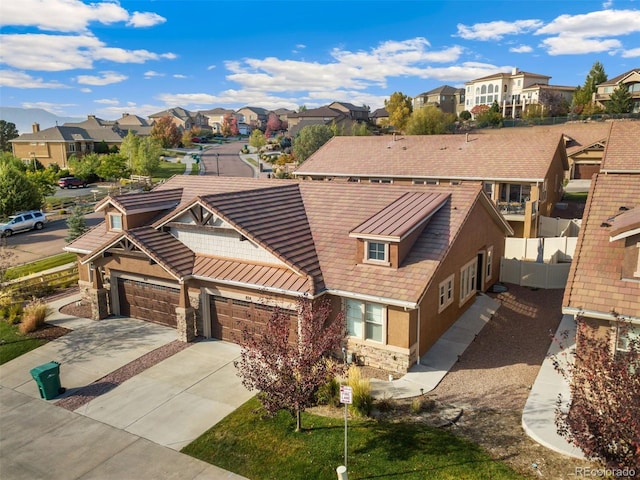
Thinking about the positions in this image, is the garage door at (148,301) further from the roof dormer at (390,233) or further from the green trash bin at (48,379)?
the roof dormer at (390,233)

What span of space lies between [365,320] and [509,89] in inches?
4077

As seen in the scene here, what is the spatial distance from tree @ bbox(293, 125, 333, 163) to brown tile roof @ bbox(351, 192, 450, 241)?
2115 inches

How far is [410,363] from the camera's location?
15984mm

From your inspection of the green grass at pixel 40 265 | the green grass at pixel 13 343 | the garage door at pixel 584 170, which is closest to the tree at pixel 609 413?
the green grass at pixel 13 343

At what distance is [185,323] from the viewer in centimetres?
1864

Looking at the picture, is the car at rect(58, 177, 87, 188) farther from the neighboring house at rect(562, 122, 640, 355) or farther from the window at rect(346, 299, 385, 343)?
the neighboring house at rect(562, 122, 640, 355)

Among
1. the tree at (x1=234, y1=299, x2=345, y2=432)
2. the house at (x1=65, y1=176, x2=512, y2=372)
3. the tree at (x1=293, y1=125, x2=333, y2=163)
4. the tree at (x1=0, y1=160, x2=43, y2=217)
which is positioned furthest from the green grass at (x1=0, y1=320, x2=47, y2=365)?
the tree at (x1=293, y1=125, x2=333, y2=163)

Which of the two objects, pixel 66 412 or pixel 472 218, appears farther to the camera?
pixel 472 218

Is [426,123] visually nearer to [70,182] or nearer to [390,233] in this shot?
[70,182]

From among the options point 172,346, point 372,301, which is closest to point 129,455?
point 172,346

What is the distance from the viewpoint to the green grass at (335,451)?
35.7 ft

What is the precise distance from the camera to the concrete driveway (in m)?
11.9

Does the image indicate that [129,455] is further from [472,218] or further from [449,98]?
[449,98]

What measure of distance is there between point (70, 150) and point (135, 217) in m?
72.0
